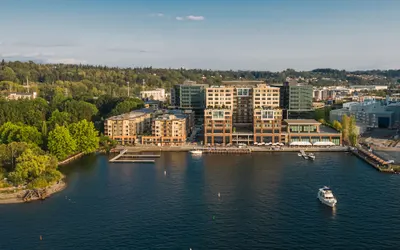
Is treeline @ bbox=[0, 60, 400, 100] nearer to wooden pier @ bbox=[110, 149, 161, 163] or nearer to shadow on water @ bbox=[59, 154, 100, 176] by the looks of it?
wooden pier @ bbox=[110, 149, 161, 163]

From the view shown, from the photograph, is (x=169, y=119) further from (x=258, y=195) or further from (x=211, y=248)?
(x=211, y=248)

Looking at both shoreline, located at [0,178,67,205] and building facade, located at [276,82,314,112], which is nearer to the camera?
shoreline, located at [0,178,67,205]

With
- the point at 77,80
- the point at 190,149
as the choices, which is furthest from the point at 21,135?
the point at 77,80

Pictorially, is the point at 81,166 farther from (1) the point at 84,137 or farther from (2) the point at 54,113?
(2) the point at 54,113

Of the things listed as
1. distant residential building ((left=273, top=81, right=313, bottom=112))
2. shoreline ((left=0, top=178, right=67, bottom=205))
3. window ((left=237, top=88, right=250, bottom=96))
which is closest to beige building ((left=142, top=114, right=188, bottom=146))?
window ((left=237, top=88, right=250, bottom=96))

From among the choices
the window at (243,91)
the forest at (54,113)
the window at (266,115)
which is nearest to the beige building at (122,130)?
the forest at (54,113)

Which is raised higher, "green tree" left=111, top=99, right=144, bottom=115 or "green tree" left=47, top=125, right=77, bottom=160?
"green tree" left=111, top=99, right=144, bottom=115

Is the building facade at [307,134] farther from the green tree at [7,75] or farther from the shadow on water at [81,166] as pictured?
the green tree at [7,75]
